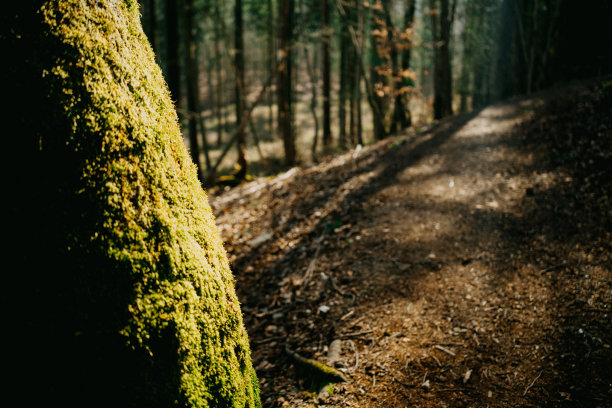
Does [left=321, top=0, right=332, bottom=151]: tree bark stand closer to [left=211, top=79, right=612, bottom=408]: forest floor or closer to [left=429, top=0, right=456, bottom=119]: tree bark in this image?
[left=429, top=0, right=456, bottom=119]: tree bark

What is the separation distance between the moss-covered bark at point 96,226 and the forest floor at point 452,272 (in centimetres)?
207

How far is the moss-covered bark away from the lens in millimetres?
1104

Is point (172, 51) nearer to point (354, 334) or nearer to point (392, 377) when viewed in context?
point (354, 334)

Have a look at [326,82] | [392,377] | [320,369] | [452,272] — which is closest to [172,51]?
[326,82]

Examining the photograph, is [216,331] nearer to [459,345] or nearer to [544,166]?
[459,345]

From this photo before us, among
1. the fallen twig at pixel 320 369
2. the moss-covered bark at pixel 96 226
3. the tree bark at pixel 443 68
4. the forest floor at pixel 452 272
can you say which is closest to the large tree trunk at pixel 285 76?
the forest floor at pixel 452 272

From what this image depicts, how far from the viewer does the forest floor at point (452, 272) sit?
3008 millimetres

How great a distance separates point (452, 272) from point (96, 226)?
4107mm

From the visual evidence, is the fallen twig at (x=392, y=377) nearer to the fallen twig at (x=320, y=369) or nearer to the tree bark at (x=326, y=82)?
the fallen twig at (x=320, y=369)

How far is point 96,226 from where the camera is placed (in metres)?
1.24

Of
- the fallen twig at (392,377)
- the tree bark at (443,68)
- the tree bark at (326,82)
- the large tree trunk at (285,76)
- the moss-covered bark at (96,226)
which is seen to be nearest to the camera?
the moss-covered bark at (96,226)

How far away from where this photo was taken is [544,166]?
6.07 m

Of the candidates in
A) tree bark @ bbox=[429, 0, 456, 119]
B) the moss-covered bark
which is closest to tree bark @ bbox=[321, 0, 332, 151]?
tree bark @ bbox=[429, 0, 456, 119]

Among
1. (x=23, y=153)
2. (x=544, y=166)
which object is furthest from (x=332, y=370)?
(x=544, y=166)
